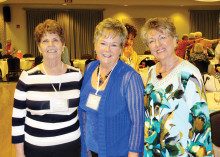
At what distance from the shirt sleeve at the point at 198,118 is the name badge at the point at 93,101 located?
22.7 inches

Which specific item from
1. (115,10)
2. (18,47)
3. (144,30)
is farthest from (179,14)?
(144,30)

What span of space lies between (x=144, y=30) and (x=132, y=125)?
0.64 meters

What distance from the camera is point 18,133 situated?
1742 millimetres

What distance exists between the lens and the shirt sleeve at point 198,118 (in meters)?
1.38

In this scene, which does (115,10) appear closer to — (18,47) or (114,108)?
(18,47)

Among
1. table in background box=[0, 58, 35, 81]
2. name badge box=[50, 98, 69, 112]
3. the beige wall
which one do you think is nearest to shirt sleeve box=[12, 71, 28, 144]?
name badge box=[50, 98, 69, 112]

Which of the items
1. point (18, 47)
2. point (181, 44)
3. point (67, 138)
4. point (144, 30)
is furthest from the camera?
point (18, 47)

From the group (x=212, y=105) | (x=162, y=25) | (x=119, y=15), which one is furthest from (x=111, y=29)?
(x=119, y=15)

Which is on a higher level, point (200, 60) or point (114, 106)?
point (200, 60)

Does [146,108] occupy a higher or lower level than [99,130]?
higher

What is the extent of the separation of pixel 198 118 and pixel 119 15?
1309 cm

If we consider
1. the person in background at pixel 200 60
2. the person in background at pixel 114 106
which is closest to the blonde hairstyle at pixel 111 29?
the person in background at pixel 114 106

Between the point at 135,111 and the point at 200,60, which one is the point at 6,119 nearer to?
the point at 135,111

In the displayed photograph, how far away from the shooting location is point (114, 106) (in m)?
1.55
